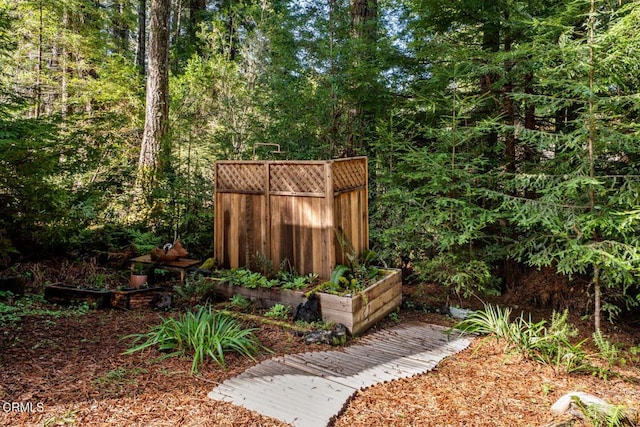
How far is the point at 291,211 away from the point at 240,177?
850 mm

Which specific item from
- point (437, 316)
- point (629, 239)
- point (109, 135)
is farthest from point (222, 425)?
point (109, 135)

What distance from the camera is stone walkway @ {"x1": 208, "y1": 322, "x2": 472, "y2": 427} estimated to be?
8.94 feet

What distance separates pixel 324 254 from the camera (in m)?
4.77

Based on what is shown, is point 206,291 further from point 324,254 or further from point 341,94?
point 341,94

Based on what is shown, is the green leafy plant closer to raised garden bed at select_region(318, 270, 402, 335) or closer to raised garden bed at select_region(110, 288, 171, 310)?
raised garden bed at select_region(110, 288, 171, 310)

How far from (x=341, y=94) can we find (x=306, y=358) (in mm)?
4100

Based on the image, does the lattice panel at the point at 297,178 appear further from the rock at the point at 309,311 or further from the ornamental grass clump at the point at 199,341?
the ornamental grass clump at the point at 199,341

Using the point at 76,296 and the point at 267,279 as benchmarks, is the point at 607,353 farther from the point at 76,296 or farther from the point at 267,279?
the point at 76,296

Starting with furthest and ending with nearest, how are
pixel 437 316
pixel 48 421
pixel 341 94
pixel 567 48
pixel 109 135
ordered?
pixel 109 135 < pixel 341 94 < pixel 437 316 < pixel 567 48 < pixel 48 421

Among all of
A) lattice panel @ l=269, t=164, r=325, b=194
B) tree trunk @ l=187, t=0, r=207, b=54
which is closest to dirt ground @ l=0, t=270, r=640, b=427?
lattice panel @ l=269, t=164, r=325, b=194

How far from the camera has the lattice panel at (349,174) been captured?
4.76m

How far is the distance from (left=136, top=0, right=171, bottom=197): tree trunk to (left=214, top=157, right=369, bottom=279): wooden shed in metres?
2.93

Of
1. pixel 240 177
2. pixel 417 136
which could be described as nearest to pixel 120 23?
pixel 240 177

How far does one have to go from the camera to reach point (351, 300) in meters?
4.17
